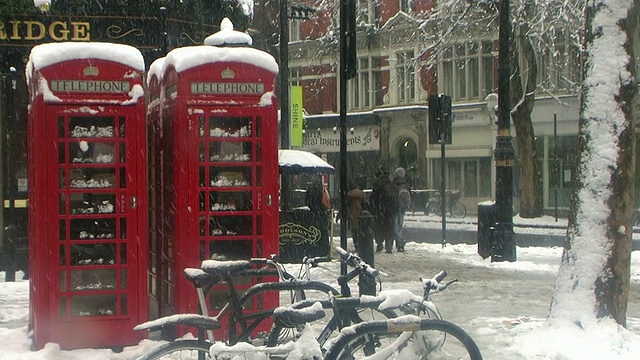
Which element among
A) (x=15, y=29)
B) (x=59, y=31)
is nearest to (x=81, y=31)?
(x=59, y=31)

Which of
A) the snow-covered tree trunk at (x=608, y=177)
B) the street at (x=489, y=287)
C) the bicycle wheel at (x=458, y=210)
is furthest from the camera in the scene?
the bicycle wheel at (x=458, y=210)

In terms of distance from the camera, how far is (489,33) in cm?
3222

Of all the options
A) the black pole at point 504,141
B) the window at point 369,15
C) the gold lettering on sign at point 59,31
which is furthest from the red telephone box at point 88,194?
the window at point 369,15

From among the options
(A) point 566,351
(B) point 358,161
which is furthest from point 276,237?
(B) point 358,161

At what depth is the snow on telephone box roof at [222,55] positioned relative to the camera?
295 inches

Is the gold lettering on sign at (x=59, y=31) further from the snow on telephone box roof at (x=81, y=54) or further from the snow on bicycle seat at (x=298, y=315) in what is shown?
the snow on bicycle seat at (x=298, y=315)

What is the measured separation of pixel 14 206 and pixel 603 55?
8.92 meters

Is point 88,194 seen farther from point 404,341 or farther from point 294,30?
point 294,30

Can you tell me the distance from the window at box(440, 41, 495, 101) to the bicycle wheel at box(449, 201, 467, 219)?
4757mm

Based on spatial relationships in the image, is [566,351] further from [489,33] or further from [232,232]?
[489,33]

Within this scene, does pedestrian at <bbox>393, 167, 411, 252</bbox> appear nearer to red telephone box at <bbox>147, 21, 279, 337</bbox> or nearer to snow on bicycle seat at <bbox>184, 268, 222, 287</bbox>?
red telephone box at <bbox>147, 21, 279, 337</bbox>

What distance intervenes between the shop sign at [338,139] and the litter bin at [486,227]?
76.3 ft

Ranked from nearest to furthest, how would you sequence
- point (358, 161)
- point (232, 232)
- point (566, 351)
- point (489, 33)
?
point (566, 351) < point (232, 232) < point (489, 33) < point (358, 161)

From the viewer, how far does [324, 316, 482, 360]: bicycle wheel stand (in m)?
4.53
